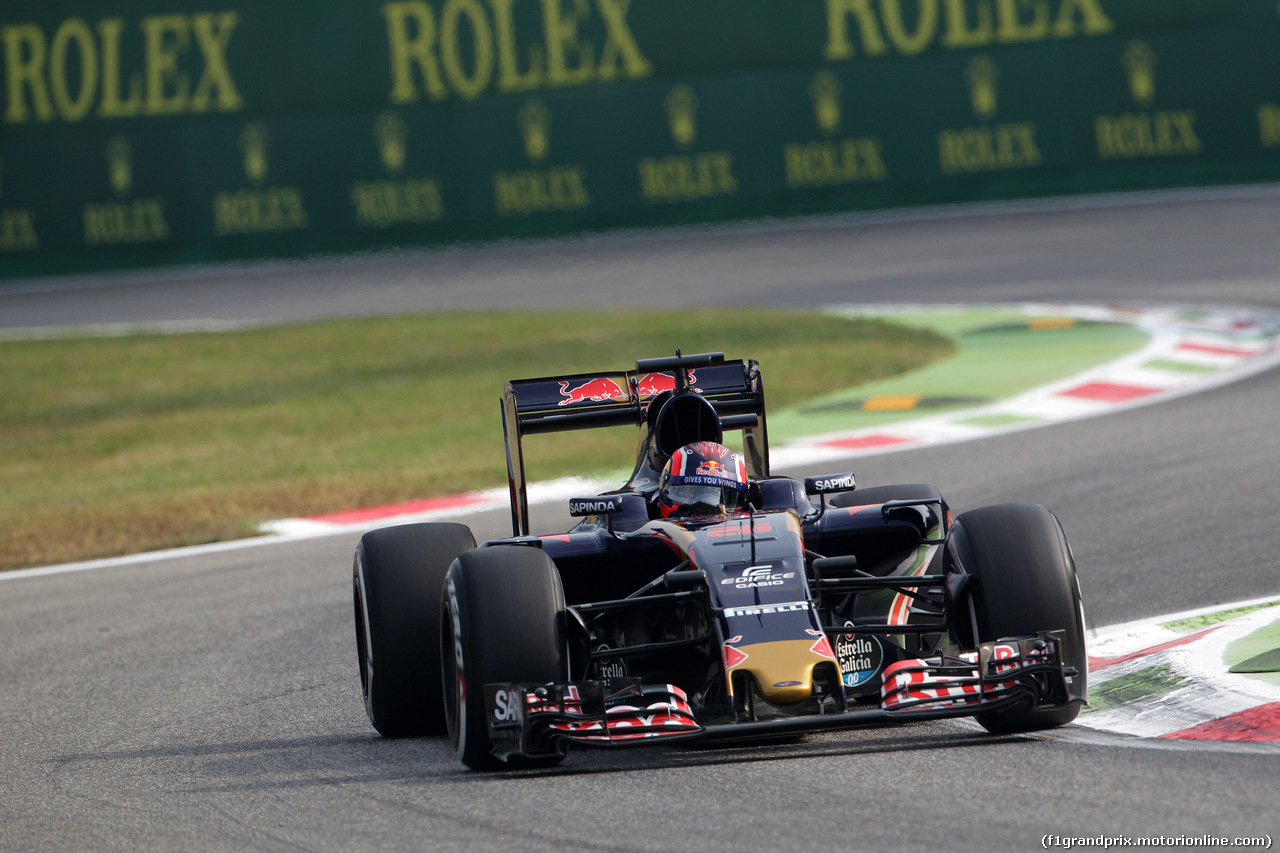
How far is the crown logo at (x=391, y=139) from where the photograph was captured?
76.8ft

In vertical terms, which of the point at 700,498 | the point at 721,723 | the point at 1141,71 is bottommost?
the point at 721,723

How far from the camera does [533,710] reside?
5152 millimetres

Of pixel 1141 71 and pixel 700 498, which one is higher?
pixel 1141 71

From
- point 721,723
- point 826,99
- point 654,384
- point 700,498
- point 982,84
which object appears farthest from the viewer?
point 826,99

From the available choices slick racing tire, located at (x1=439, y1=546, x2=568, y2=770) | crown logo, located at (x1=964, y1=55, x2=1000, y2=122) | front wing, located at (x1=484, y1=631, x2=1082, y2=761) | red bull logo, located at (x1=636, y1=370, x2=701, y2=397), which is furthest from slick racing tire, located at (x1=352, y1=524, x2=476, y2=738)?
crown logo, located at (x1=964, y1=55, x2=1000, y2=122)

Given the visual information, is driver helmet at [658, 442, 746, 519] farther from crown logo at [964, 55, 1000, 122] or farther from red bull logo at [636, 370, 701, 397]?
crown logo at [964, 55, 1000, 122]

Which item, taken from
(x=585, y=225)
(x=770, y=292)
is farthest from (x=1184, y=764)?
(x=585, y=225)

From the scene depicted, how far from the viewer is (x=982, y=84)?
22.8 metres

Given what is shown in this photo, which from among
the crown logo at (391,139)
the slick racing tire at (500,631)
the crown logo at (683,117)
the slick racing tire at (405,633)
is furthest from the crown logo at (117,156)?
the slick racing tire at (500,631)

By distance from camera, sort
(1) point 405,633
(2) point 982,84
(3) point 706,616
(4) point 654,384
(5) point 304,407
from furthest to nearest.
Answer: (2) point 982,84, (5) point 304,407, (4) point 654,384, (1) point 405,633, (3) point 706,616

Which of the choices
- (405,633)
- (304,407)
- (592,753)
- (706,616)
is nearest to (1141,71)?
(304,407)

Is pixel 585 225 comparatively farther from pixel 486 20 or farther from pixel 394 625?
pixel 394 625

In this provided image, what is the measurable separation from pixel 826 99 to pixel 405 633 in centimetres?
1810

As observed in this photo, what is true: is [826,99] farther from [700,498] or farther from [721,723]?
[721,723]
